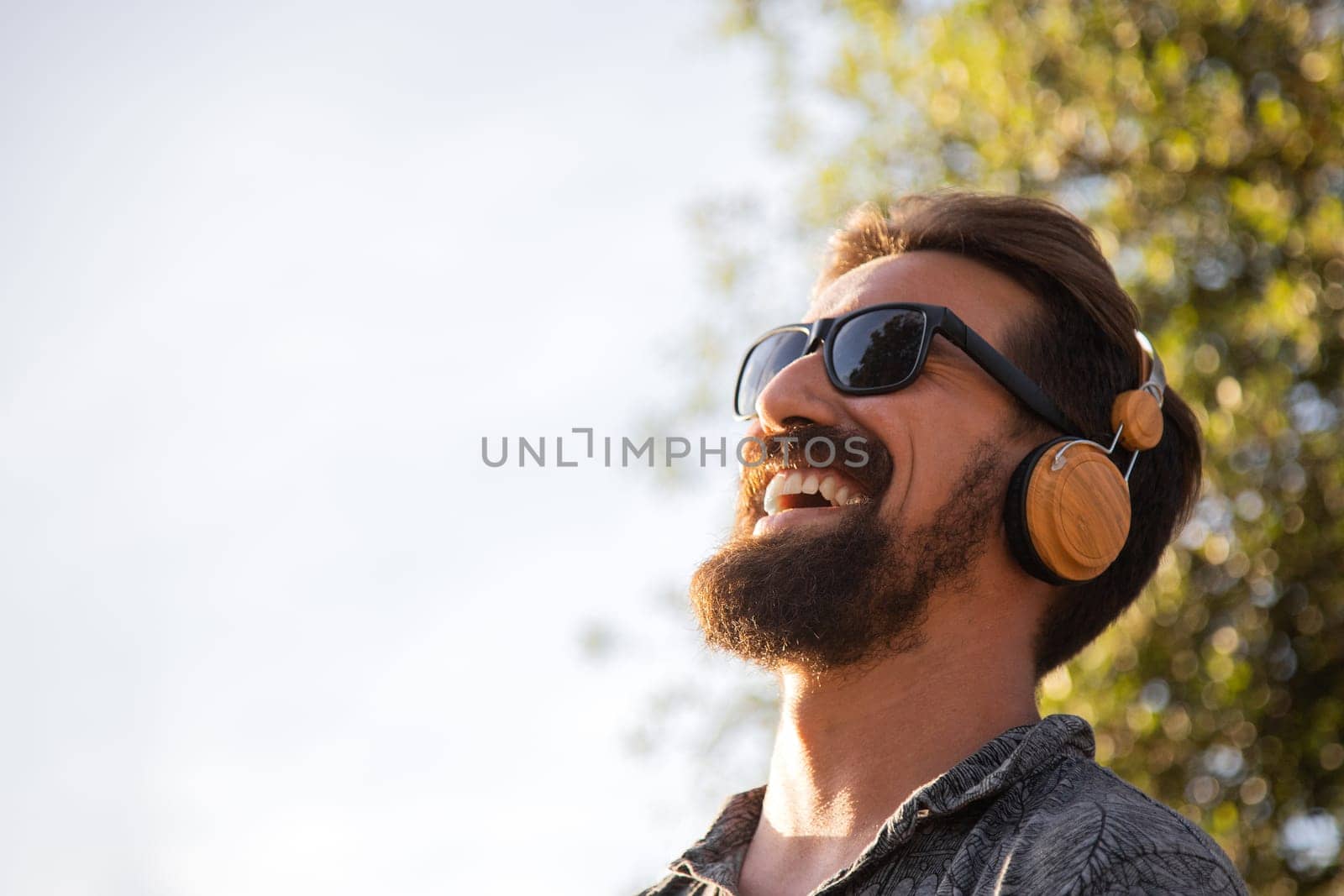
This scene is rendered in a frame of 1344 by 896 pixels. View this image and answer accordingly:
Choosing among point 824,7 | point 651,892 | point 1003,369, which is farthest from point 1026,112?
point 651,892

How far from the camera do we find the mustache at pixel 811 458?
105 inches

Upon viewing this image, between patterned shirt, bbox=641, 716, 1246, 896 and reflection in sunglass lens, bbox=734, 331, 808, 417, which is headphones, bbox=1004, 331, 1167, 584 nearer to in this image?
patterned shirt, bbox=641, 716, 1246, 896

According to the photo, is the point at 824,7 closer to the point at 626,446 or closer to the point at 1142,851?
the point at 626,446

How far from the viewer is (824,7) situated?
713 cm

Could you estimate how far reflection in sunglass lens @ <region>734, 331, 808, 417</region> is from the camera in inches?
120

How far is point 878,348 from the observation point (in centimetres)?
282

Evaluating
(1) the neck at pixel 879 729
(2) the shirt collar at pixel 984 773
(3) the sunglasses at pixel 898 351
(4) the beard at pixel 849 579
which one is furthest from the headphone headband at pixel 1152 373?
(2) the shirt collar at pixel 984 773

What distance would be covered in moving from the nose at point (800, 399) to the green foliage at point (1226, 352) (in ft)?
8.66

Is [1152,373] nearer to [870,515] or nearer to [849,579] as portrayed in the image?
[870,515]

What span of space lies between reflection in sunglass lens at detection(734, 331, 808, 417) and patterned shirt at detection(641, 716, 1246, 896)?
1033 millimetres

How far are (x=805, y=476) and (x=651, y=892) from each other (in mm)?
911

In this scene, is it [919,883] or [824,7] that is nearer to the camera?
[919,883]

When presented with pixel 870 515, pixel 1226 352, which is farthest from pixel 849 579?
pixel 1226 352

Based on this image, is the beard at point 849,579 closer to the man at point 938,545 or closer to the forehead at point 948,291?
the man at point 938,545
